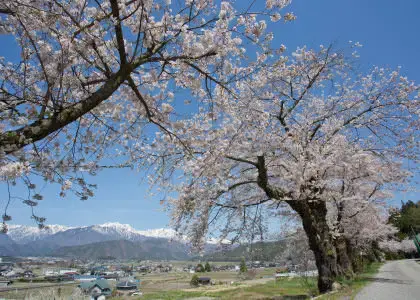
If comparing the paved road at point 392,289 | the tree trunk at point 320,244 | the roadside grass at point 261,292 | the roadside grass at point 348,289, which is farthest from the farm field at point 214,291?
the tree trunk at point 320,244

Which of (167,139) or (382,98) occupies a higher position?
(382,98)

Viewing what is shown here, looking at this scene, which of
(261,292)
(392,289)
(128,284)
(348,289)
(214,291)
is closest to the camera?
(348,289)

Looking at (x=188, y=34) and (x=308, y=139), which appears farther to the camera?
(x=308, y=139)

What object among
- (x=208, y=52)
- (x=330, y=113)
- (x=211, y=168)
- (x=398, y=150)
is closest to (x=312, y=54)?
(x=330, y=113)

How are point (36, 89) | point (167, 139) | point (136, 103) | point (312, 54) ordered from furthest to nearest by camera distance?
point (312, 54) → point (167, 139) → point (136, 103) → point (36, 89)

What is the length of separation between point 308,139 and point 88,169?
824 cm

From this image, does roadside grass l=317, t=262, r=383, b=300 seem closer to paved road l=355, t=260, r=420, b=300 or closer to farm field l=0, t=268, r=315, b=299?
paved road l=355, t=260, r=420, b=300

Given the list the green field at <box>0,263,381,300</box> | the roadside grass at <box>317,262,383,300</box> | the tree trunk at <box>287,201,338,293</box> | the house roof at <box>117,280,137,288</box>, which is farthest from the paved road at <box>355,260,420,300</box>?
the house roof at <box>117,280,137,288</box>

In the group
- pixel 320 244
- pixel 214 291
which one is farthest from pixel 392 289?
pixel 214 291

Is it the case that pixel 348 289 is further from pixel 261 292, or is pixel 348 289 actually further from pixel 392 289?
pixel 261 292

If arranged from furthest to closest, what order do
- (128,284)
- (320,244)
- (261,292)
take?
(128,284) < (261,292) < (320,244)

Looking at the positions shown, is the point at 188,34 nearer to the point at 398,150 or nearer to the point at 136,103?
the point at 136,103

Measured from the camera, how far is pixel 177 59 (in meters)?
4.66

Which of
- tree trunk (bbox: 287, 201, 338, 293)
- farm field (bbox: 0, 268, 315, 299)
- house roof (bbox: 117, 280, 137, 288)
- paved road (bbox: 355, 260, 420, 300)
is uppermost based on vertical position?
tree trunk (bbox: 287, 201, 338, 293)
